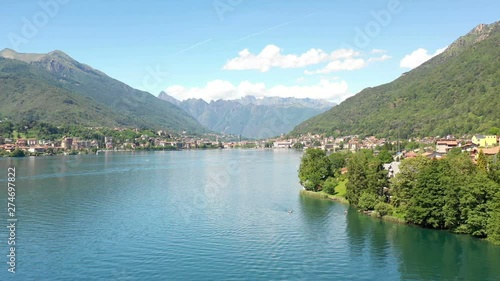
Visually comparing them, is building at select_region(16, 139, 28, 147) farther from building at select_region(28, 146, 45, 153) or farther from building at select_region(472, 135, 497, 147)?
building at select_region(472, 135, 497, 147)

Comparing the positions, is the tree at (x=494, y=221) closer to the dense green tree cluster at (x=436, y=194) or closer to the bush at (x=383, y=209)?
the dense green tree cluster at (x=436, y=194)

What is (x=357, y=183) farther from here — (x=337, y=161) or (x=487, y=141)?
(x=487, y=141)

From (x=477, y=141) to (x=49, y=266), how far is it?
3006 inches

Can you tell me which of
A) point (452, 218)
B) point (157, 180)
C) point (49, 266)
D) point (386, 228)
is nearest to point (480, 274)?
point (452, 218)

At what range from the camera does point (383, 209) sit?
41844 millimetres

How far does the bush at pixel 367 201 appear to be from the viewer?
1743 inches

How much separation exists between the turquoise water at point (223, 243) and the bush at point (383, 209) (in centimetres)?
109

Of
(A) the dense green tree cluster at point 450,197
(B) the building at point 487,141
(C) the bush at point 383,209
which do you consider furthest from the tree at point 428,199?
(B) the building at point 487,141

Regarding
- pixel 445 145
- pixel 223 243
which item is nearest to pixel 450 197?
pixel 223 243

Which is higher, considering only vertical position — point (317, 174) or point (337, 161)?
point (337, 161)

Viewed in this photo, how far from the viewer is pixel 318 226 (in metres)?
40.6

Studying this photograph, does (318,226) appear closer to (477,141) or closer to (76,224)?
(76,224)

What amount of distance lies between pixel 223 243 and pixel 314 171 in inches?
1198

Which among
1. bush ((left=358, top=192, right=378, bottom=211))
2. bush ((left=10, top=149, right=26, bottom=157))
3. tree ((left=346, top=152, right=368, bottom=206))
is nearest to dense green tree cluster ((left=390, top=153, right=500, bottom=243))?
bush ((left=358, top=192, right=378, bottom=211))
